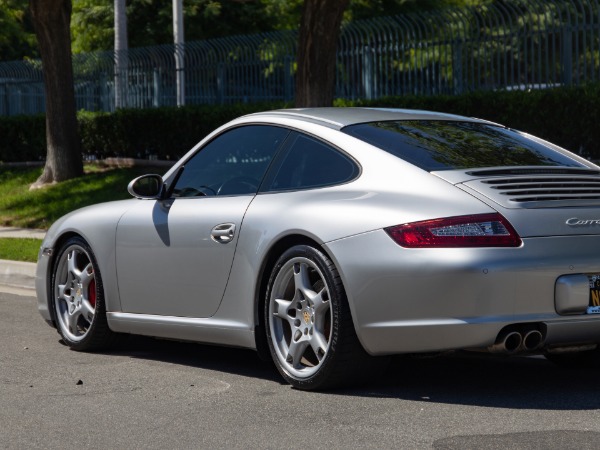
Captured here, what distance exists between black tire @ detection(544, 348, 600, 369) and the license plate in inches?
39.6

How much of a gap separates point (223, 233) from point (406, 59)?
13.0 m

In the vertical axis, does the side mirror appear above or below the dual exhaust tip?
above

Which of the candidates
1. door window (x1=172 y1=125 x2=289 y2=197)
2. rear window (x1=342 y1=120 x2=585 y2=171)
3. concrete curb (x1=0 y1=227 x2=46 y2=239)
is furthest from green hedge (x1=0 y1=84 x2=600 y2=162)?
door window (x1=172 y1=125 x2=289 y2=197)

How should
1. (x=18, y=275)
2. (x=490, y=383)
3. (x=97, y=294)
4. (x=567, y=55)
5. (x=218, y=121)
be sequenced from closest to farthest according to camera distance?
(x=490, y=383), (x=97, y=294), (x=18, y=275), (x=567, y=55), (x=218, y=121)

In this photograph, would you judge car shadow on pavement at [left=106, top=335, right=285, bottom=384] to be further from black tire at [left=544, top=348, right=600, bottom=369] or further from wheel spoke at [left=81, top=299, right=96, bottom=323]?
black tire at [left=544, top=348, right=600, bottom=369]

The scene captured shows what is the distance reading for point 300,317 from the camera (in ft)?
20.6

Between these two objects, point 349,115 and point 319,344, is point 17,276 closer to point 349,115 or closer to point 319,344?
point 349,115


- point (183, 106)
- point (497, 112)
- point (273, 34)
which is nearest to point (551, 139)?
point (497, 112)

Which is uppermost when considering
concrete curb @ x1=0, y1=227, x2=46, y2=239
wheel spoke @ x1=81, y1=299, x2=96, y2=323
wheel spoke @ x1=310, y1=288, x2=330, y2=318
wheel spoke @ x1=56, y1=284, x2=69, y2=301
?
wheel spoke @ x1=310, y1=288, x2=330, y2=318

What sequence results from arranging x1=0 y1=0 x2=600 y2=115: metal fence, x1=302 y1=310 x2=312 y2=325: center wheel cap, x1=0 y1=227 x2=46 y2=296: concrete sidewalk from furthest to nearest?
1. x1=0 y1=0 x2=600 y2=115: metal fence
2. x1=0 y1=227 x2=46 y2=296: concrete sidewalk
3. x1=302 y1=310 x2=312 y2=325: center wheel cap

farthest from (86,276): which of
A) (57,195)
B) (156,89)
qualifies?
(156,89)

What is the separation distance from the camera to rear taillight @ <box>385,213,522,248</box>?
569 centimetres

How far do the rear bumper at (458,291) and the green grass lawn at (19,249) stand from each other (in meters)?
7.65

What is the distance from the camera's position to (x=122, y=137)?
23.7 metres
